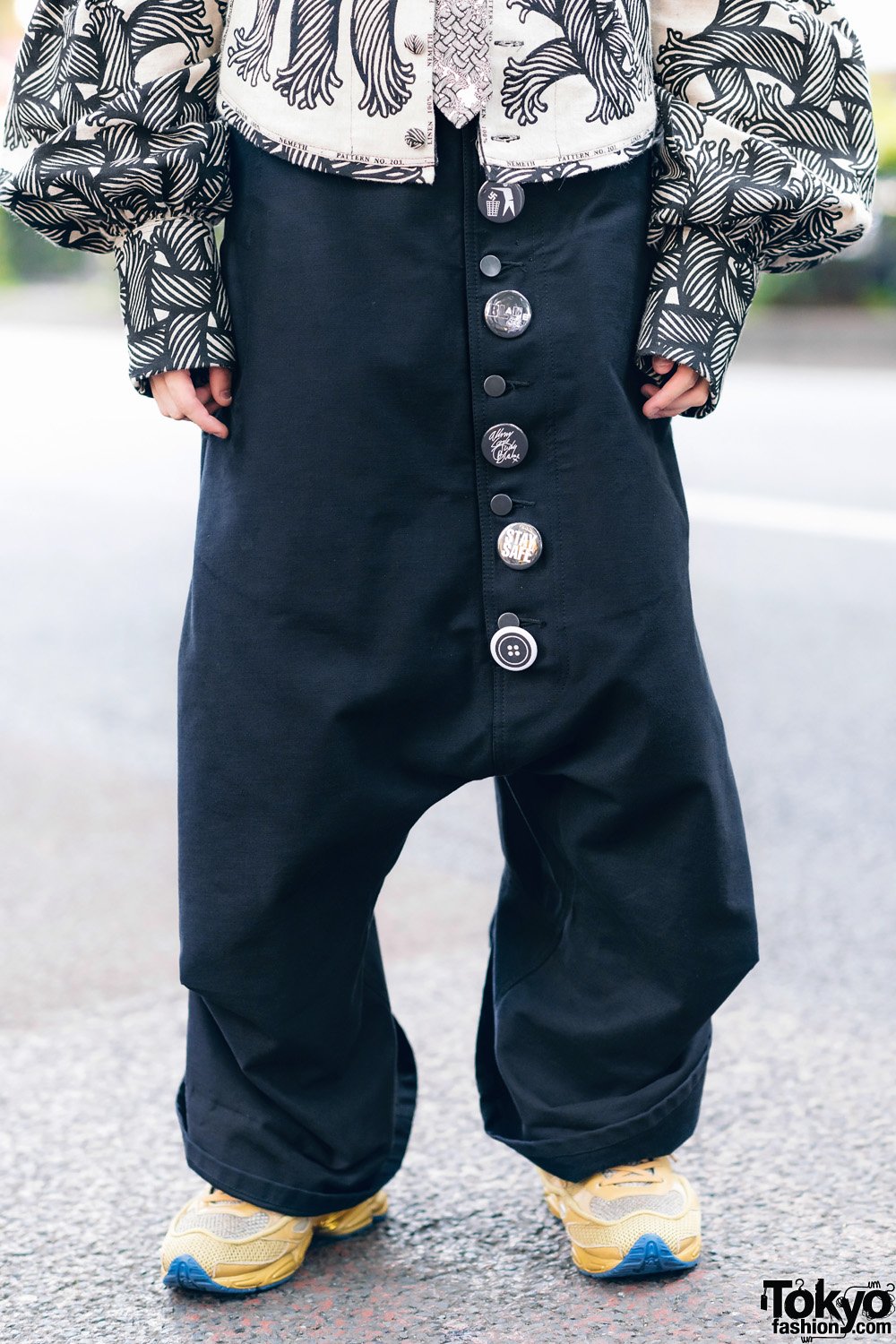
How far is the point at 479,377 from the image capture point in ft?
4.81

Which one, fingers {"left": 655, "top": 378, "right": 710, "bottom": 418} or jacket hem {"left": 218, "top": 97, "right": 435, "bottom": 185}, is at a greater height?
jacket hem {"left": 218, "top": 97, "right": 435, "bottom": 185}

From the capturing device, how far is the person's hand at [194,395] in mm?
1501

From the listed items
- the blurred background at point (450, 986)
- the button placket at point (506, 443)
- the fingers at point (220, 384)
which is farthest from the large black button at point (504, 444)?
the blurred background at point (450, 986)

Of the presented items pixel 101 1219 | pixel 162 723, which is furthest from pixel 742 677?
pixel 101 1219

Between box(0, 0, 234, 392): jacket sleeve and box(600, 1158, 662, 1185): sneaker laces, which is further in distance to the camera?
box(600, 1158, 662, 1185): sneaker laces

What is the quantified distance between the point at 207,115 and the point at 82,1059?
50.1 inches

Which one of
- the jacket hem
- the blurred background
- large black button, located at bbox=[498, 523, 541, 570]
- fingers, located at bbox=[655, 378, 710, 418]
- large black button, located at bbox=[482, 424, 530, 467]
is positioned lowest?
the blurred background

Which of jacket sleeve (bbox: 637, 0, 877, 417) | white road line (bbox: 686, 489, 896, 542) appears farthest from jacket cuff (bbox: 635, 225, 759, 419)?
white road line (bbox: 686, 489, 896, 542)

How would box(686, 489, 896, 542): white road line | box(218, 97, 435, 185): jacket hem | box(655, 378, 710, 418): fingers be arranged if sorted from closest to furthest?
box(218, 97, 435, 185): jacket hem < box(655, 378, 710, 418): fingers < box(686, 489, 896, 542): white road line

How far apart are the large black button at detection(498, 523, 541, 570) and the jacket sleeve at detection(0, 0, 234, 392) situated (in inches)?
11.7

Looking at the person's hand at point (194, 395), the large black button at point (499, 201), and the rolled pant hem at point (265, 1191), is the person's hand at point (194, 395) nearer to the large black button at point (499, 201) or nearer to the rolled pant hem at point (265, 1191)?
the large black button at point (499, 201)

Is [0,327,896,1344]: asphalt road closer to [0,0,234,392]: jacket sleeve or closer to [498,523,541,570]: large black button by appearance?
[498,523,541,570]: large black button

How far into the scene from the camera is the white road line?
5462 mm

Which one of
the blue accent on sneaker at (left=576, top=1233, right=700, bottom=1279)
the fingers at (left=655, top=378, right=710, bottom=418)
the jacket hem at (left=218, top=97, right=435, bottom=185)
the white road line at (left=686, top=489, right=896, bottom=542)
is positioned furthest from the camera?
the white road line at (left=686, top=489, right=896, bottom=542)
